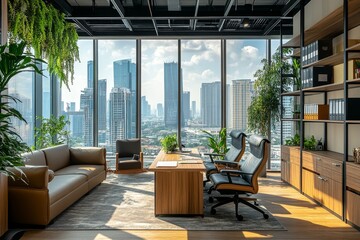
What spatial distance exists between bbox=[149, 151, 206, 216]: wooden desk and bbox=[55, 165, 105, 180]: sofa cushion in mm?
1639

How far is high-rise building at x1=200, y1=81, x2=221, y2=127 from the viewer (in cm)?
794

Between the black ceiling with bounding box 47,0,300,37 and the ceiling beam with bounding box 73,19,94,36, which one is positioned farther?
the ceiling beam with bounding box 73,19,94,36

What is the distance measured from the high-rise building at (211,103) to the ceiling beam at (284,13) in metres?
1.67

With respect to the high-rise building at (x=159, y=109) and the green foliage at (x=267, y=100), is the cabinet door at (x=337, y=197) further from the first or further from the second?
the high-rise building at (x=159, y=109)

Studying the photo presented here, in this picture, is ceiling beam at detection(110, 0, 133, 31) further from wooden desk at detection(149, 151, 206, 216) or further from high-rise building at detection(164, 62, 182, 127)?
wooden desk at detection(149, 151, 206, 216)

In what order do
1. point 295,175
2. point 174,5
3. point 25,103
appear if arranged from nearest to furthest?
point 295,175
point 174,5
point 25,103

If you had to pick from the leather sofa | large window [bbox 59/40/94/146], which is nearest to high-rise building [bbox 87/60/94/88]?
large window [bbox 59/40/94/146]

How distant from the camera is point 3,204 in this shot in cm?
361

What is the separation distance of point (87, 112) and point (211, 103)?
121 inches

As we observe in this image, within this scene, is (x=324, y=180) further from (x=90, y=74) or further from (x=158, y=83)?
(x=90, y=74)

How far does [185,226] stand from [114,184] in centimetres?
275

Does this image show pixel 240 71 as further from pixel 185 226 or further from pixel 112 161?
pixel 185 226

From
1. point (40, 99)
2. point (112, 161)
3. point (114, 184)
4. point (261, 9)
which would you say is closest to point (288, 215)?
point (114, 184)

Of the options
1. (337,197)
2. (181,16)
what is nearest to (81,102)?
(181,16)
